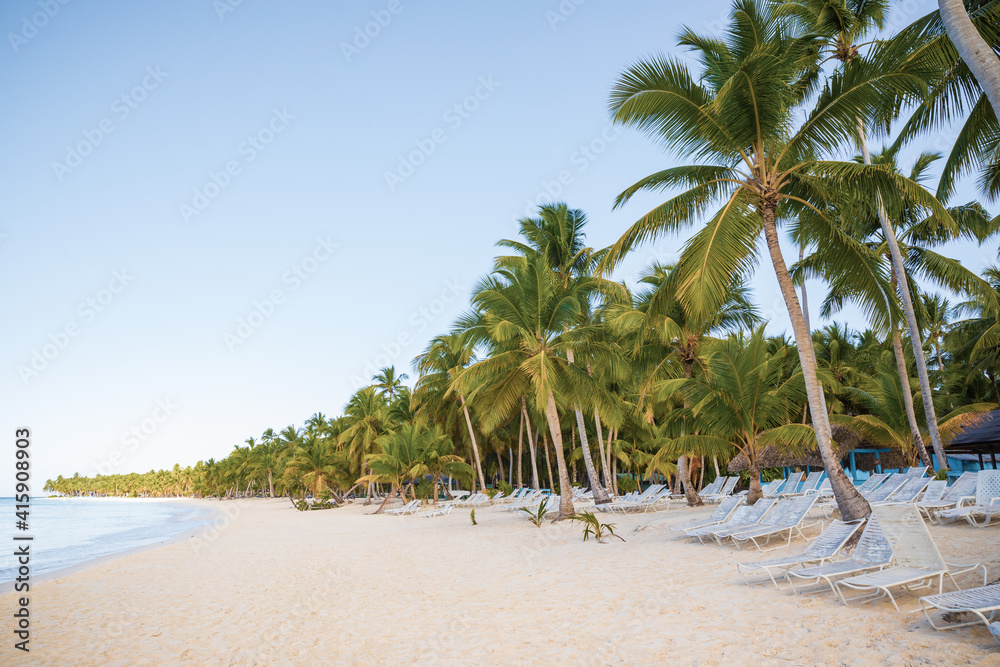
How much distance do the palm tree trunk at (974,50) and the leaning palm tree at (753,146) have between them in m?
2.06

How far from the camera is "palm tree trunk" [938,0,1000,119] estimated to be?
5.16 meters

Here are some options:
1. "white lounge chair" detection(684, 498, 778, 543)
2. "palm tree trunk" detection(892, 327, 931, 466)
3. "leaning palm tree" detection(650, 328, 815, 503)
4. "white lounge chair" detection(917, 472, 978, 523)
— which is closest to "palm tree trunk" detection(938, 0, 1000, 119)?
"white lounge chair" detection(684, 498, 778, 543)

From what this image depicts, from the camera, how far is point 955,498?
10164mm

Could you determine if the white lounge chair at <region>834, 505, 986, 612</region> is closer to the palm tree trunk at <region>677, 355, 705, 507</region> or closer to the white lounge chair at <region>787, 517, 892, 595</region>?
the white lounge chair at <region>787, 517, 892, 595</region>

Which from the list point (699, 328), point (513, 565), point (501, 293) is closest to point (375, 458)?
point (501, 293)

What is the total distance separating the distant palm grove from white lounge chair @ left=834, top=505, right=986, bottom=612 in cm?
218

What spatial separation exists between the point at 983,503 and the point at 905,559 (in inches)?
215

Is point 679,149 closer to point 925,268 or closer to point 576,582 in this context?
point 576,582

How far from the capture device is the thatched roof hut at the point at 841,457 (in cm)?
2105

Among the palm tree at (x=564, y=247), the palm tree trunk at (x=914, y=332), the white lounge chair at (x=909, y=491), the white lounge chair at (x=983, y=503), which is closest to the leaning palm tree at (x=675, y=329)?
the palm tree at (x=564, y=247)

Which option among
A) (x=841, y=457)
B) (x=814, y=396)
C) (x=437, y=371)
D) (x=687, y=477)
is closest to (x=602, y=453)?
(x=687, y=477)

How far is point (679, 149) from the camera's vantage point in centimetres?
955

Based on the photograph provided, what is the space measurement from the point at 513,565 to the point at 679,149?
7173 mm

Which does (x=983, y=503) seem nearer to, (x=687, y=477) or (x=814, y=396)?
(x=814, y=396)
